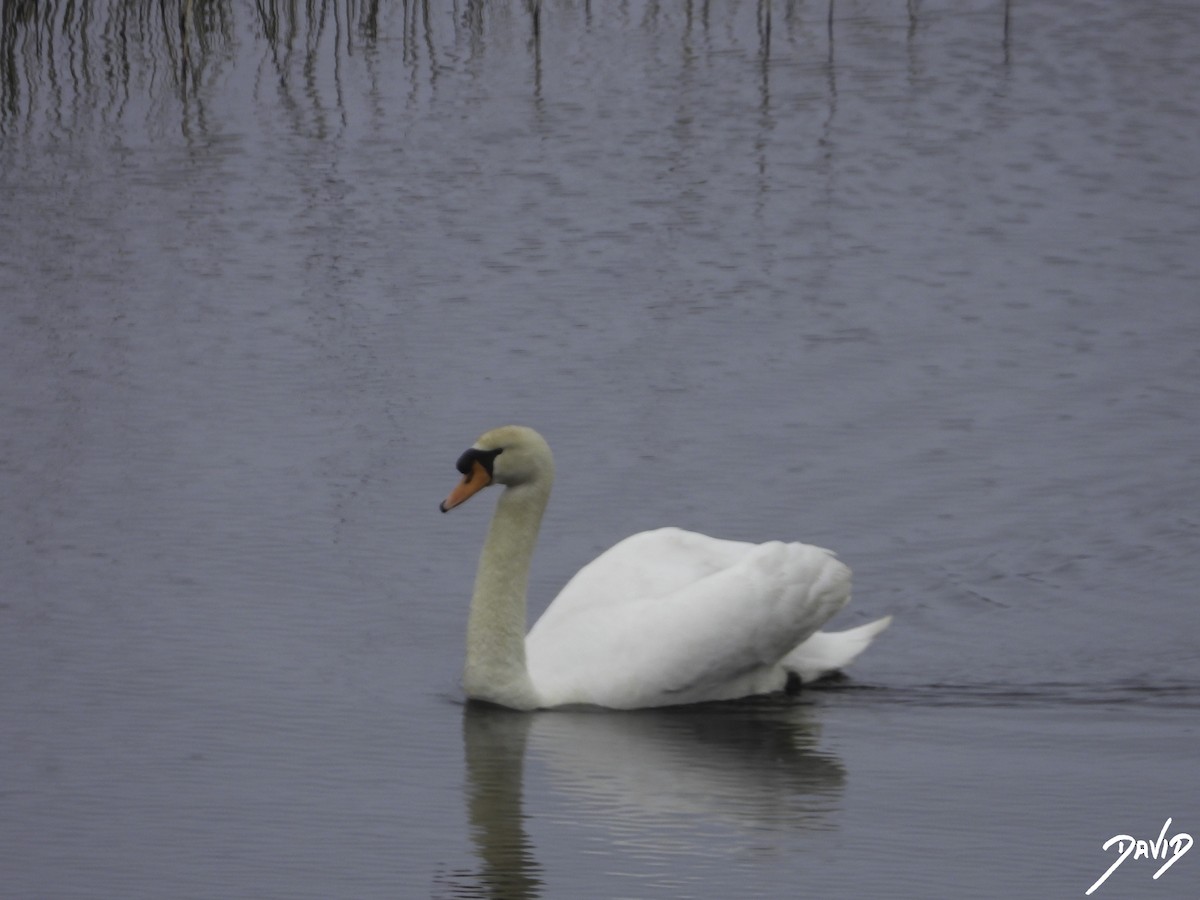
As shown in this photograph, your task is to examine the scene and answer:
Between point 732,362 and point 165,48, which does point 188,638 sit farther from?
point 165,48

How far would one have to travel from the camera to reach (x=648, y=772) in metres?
7.36

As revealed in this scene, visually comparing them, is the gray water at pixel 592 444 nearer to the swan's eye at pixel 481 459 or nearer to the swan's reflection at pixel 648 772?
the swan's reflection at pixel 648 772

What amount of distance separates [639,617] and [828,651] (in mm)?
685

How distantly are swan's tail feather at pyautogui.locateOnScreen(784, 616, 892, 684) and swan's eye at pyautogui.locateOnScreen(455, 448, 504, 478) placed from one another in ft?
3.91

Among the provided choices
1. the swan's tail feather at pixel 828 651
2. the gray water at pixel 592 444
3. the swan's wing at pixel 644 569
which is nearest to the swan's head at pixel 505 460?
the swan's wing at pixel 644 569

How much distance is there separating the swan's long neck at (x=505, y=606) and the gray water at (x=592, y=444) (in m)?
0.16

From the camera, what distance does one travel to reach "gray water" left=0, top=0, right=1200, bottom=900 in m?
6.86

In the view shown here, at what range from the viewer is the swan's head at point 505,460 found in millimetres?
8219

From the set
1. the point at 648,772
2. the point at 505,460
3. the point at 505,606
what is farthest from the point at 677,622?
the point at 648,772

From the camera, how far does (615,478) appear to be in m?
10.2

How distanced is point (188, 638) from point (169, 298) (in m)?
5.36
